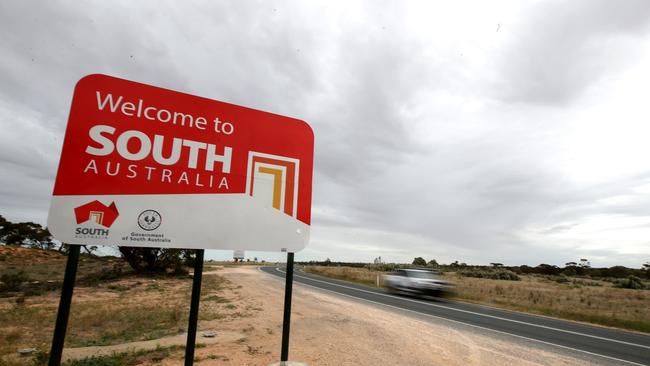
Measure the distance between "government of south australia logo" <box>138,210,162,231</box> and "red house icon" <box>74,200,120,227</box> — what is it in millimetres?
215

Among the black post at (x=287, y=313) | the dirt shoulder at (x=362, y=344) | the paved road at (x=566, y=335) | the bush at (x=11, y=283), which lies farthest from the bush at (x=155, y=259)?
the black post at (x=287, y=313)

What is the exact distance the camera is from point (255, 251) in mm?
3967

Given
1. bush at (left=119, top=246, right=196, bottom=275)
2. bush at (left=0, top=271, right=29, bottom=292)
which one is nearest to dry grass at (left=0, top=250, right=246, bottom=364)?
bush at (left=0, top=271, right=29, bottom=292)

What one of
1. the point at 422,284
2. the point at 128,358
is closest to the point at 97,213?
the point at 128,358

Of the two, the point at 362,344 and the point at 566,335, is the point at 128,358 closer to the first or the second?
the point at 362,344

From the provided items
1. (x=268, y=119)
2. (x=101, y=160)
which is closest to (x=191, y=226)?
(x=101, y=160)

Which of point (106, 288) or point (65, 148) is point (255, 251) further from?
point (106, 288)

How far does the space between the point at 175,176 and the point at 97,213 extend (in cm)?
77

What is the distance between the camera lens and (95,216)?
10.4 feet

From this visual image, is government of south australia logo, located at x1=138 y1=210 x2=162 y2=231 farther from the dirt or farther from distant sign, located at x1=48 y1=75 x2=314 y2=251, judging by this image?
the dirt

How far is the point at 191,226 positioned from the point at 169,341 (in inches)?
190

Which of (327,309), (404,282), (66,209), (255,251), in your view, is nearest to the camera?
(66,209)

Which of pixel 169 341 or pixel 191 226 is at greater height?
pixel 191 226

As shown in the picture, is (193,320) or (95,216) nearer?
(95,216)
